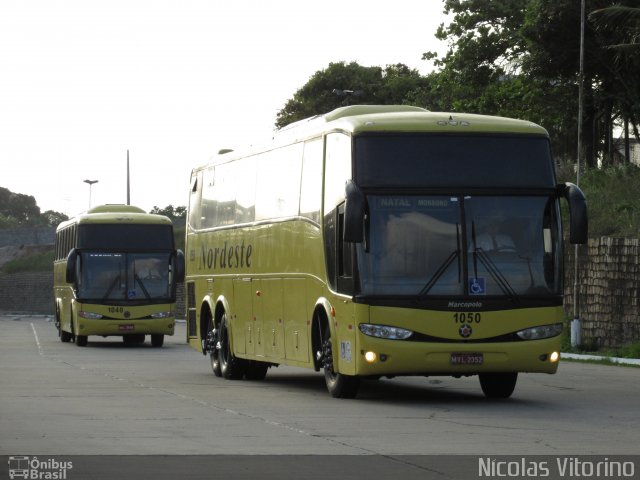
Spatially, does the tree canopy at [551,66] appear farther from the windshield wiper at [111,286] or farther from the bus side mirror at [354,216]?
the bus side mirror at [354,216]

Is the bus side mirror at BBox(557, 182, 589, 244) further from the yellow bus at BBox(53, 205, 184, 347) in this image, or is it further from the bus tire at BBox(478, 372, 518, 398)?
the yellow bus at BBox(53, 205, 184, 347)

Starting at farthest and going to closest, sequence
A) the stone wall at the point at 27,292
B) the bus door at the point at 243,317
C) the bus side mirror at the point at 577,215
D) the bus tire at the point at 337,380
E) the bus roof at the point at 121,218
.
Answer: the stone wall at the point at 27,292 < the bus roof at the point at 121,218 < the bus door at the point at 243,317 < the bus tire at the point at 337,380 < the bus side mirror at the point at 577,215

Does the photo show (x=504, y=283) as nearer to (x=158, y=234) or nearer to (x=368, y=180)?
(x=368, y=180)

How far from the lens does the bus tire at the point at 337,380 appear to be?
19281 mm

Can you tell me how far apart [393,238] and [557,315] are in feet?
7.19

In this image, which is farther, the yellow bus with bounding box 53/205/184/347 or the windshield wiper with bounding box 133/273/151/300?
the windshield wiper with bounding box 133/273/151/300

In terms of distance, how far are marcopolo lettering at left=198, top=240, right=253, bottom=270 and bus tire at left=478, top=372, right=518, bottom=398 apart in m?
4.88

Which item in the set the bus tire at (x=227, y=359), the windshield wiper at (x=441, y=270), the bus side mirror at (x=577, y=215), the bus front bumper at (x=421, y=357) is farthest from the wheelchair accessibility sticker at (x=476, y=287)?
the bus tire at (x=227, y=359)

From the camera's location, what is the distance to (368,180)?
1841cm

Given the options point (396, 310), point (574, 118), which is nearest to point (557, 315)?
point (396, 310)
